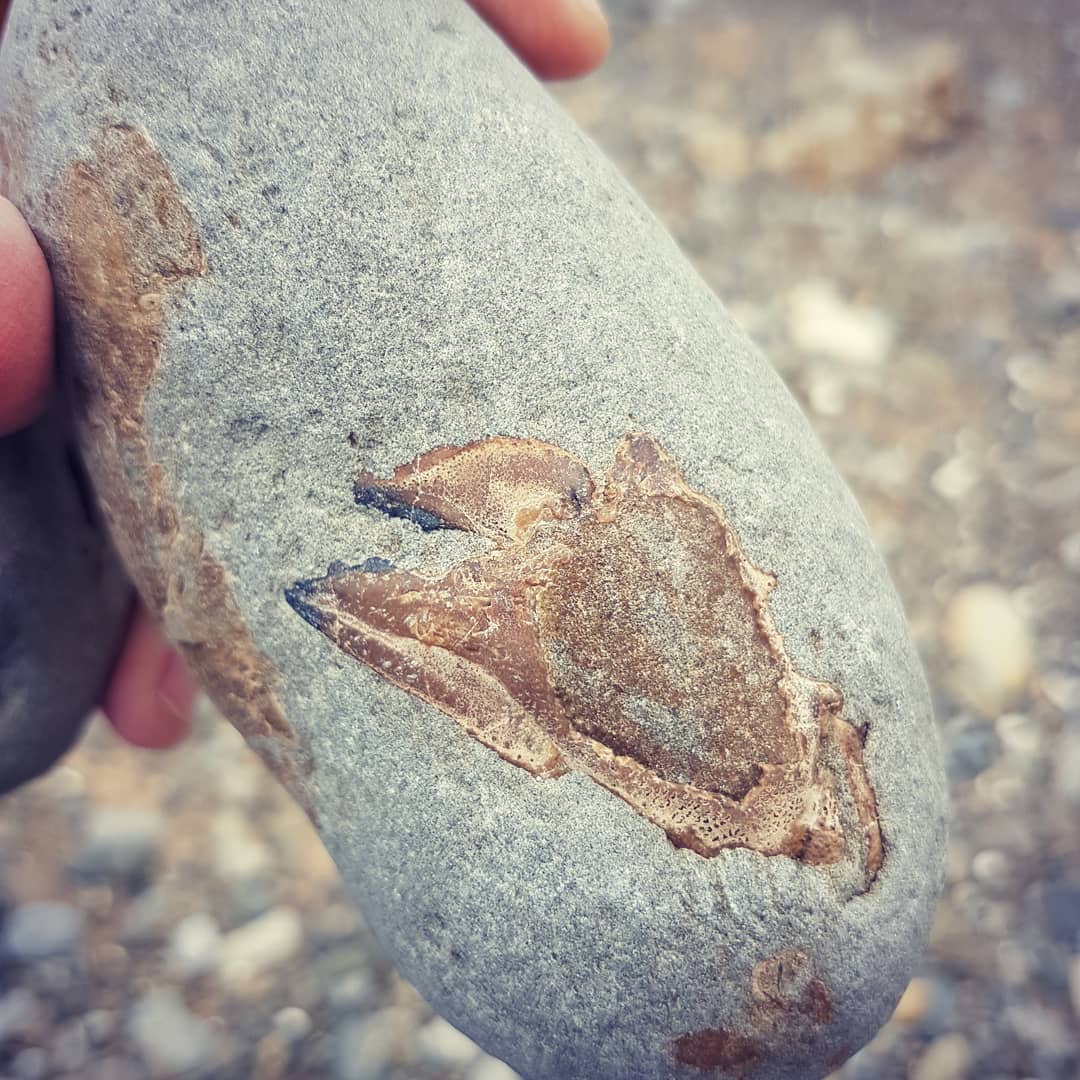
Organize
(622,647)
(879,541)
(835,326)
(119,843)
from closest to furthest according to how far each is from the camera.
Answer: (622,647), (119,843), (879,541), (835,326)

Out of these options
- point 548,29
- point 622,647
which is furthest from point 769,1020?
point 548,29

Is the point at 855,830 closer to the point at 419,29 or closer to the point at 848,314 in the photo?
the point at 419,29

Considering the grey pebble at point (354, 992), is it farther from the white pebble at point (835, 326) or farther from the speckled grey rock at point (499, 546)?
the white pebble at point (835, 326)

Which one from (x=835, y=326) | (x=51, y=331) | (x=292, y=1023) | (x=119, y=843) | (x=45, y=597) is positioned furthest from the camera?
(x=835, y=326)

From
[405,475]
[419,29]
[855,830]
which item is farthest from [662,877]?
[419,29]

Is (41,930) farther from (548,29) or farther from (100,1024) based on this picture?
(548,29)

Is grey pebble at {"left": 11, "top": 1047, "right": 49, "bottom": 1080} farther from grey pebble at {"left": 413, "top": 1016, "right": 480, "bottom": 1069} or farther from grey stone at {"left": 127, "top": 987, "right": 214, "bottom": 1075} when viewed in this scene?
grey pebble at {"left": 413, "top": 1016, "right": 480, "bottom": 1069}

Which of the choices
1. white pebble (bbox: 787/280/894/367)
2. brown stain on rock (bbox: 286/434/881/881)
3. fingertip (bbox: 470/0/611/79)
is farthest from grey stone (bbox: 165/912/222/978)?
white pebble (bbox: 787/280/894/367)

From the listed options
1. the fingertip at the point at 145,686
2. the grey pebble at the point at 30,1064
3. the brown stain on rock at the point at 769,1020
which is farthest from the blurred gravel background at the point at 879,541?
the brown stain on rock at the point at 769,1020
